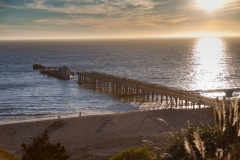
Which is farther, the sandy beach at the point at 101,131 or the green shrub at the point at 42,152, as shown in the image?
the sandy beach at the point at 101,131

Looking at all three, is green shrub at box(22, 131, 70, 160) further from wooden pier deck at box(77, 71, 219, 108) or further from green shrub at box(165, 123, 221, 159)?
wooden pier deck at box(77, 71, 219, 108)

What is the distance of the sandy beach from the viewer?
24594mm

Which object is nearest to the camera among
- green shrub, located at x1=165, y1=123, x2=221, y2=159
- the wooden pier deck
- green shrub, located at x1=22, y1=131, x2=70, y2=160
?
green shrub, located at x1=165, y1=123, x2=221, y2=159

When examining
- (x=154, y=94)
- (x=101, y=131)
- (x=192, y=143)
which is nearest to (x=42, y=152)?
(x=192, y=143)

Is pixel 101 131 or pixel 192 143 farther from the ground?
pixel 192 143

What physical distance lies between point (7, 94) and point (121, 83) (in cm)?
1959

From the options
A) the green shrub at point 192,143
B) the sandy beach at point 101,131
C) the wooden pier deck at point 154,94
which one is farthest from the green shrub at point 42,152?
the wooden pier deck at point 154,94

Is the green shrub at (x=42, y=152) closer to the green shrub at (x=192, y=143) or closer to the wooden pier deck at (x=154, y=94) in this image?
the green shrub at (x=192, y=143)

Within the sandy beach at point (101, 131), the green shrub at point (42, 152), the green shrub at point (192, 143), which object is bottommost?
the sandy beach at point (101, 131)

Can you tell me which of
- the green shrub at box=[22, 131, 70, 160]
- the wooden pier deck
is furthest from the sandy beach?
the green shrub at box=[22, 131, 70, 160]

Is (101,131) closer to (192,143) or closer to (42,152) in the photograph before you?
(42,152)

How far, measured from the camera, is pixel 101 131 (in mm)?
30000

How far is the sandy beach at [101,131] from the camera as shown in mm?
24594

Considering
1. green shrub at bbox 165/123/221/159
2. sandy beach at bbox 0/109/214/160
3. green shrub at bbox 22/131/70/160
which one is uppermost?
green shrub at bbox 165/123/221/159
